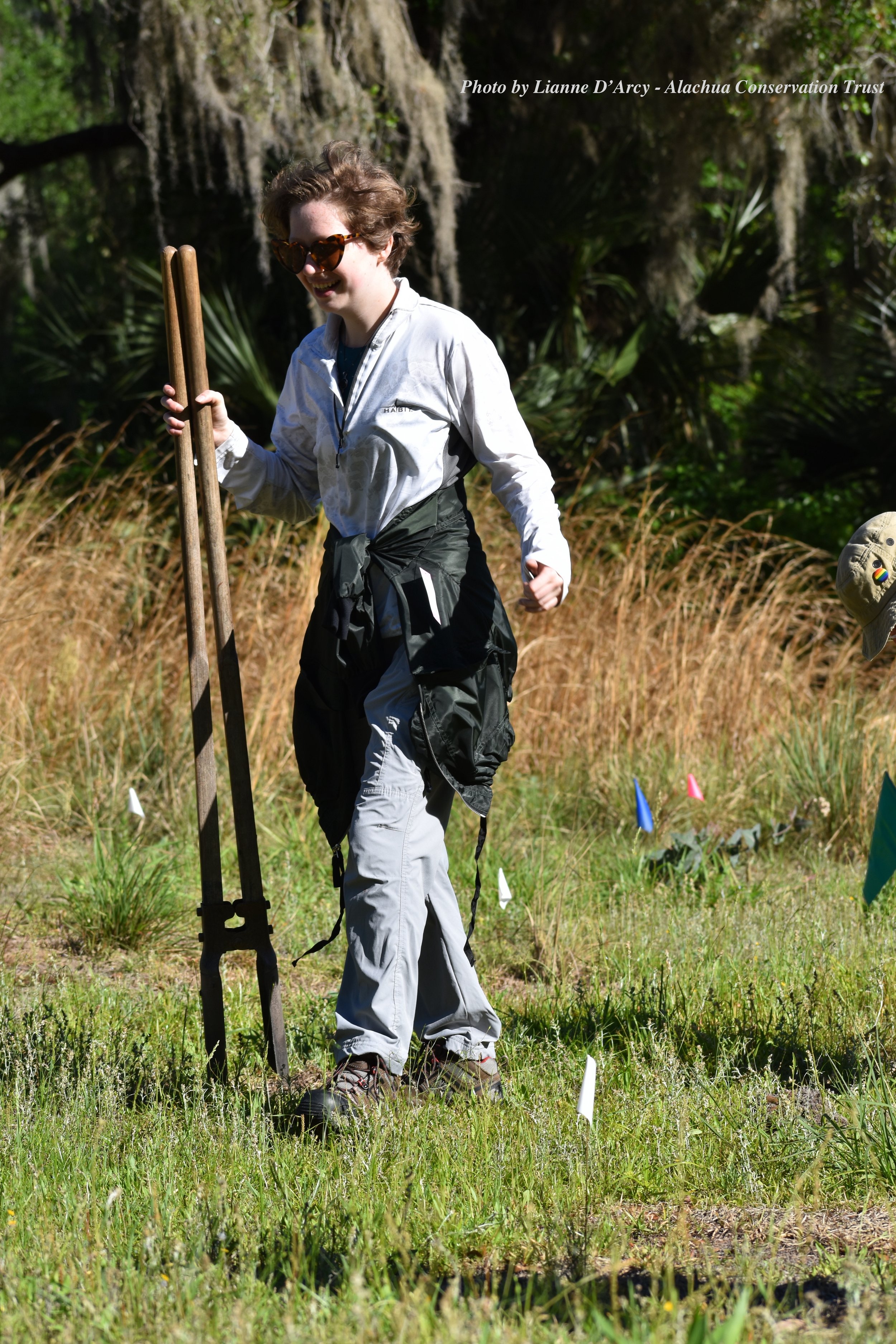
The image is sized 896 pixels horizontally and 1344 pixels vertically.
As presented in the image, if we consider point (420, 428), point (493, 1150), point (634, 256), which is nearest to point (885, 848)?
point (493, 1150)

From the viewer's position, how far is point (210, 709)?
329 cm

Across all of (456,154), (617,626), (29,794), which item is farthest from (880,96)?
(29,794)

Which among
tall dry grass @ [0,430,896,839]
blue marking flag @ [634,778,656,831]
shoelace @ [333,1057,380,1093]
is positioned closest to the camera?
shoelace @ [333,1057,380,1093]

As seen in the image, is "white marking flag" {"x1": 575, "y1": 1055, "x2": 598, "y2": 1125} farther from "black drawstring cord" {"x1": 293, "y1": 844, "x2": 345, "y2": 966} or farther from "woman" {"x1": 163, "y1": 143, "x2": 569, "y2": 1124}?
"black drawstring cord" {"x1": 293, "y1": 844, "x2": 345, "y2": 966}

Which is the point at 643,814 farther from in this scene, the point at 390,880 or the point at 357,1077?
the point at 357,1077

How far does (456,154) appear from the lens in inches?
444

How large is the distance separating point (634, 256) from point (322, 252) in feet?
32.2

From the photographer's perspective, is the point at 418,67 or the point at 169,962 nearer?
the point at 169,962

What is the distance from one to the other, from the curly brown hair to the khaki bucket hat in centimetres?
129

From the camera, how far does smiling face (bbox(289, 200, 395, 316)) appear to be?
10.2 ft

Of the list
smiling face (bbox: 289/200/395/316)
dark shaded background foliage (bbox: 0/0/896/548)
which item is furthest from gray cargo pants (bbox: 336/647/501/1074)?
dark shaded background foliage (bbox: 0/0/896/548)

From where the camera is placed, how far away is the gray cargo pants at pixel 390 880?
9.80 feet

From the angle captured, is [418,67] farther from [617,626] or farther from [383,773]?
[383,773]

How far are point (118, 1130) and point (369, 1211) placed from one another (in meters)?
0.72
